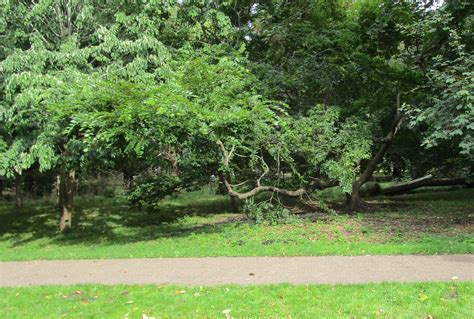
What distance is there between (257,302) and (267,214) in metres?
7.18

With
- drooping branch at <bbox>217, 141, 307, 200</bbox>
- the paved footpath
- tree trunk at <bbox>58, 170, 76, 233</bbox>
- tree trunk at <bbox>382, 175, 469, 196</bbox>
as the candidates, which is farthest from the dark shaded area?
the paved footpath

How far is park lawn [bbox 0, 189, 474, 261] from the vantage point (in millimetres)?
8344

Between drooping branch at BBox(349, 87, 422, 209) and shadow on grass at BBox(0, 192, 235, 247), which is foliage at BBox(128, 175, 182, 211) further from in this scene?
drooping branch at BBox(349, 87, 422, 209)

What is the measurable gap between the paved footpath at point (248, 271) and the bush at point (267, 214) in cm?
445

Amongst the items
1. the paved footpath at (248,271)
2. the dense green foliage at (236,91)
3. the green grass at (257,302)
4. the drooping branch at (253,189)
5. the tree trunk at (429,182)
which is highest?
Answer: the dense green foliage at (236,91)

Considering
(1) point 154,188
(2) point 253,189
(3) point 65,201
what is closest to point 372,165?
(2) point 253,189

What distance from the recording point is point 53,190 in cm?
2519

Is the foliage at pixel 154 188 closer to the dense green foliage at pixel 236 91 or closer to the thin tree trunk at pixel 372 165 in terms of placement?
the dense green foliage at pixel 236 91

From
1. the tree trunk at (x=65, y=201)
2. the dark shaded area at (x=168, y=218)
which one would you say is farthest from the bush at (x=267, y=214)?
the tree trunk at (x=65, y=201)

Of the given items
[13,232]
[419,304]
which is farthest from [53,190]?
[419,304]

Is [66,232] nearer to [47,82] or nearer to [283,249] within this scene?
[47,82]

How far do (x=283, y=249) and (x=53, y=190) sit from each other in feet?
66.6

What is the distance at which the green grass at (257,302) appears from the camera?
4836 millimetres

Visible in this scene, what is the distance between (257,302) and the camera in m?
5.22
